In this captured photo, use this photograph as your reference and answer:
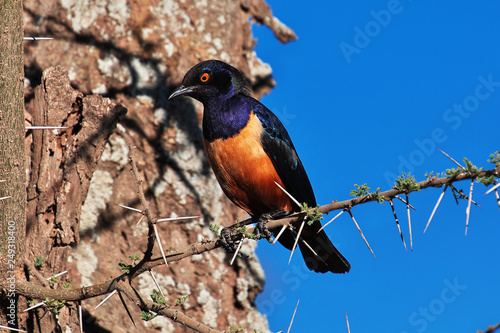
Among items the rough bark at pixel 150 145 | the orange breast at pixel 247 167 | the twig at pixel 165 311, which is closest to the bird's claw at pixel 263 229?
the orange breast at pixel 247 167

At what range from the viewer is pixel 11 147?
270 centimetres

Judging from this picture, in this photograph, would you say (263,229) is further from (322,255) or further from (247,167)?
(322,255)

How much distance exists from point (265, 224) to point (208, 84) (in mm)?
1438

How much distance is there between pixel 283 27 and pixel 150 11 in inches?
69.2

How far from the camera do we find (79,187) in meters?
3.54

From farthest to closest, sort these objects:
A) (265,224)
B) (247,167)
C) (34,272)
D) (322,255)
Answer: (322,255) < (247,167) < (265,224) < (34,272)

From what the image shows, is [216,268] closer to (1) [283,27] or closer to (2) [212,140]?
(2) [212,140]

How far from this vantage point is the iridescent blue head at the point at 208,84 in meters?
4.30

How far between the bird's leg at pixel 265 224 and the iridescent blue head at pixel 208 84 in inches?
41.9

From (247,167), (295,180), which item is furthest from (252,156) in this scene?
(295,180)

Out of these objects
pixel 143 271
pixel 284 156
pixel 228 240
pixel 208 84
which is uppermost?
pixel 208 84

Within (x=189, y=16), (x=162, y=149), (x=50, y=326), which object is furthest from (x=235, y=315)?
(x=189, y=16)

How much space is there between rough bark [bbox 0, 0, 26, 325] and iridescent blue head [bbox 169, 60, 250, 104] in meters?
1.71

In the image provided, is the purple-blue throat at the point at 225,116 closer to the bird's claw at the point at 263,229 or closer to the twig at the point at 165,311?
the bird's claw at the point at 263,229
